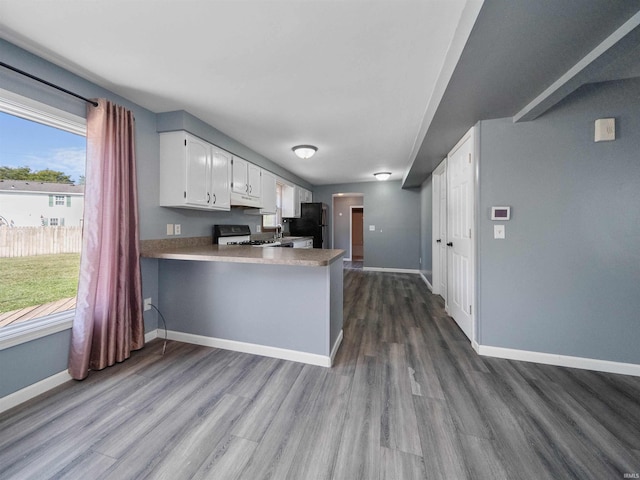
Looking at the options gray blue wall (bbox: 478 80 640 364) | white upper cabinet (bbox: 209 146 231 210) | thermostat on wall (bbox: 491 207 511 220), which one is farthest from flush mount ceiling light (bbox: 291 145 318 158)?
thermostat on wall (bbox: 491 207 511 220)

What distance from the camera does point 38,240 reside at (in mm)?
1778

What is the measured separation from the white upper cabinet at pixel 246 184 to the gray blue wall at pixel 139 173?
14 centimetres

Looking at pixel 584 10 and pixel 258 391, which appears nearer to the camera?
pixel 584 10

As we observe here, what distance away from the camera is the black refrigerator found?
564 cm

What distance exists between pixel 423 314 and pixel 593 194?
2062mm

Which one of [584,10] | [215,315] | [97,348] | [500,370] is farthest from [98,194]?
[500,370]

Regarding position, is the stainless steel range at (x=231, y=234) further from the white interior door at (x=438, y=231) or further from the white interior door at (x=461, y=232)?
the white interior door at (x=438, y=231)

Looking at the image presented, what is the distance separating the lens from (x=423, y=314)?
10.7ft

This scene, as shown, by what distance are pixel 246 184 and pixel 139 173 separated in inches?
52.0

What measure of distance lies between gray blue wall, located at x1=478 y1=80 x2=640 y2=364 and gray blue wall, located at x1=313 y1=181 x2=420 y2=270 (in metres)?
3.79

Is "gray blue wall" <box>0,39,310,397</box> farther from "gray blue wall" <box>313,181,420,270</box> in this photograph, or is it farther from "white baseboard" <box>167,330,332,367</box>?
"gray blue wall" <box>313,181,420,270</box>

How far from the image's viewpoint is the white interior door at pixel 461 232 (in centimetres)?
245

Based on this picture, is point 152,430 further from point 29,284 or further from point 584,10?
point 584,10

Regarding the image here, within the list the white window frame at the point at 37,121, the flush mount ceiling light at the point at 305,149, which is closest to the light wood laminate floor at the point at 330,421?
the white window frame at the point at 37,121
